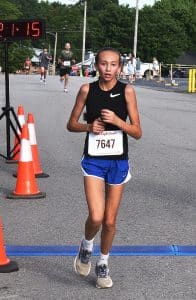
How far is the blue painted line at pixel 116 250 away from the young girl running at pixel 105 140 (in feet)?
3.03

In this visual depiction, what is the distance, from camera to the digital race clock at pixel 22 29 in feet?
33.1

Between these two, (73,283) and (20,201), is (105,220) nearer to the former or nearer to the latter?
(73,283)

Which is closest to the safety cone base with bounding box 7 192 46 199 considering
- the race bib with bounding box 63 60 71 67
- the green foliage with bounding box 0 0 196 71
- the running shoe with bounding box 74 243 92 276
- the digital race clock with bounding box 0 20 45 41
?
the digital race clock with bounding box 0 20 45 41

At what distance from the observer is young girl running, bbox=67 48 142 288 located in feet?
16.3

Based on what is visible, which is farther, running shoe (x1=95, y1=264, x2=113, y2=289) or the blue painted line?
the blue painted line

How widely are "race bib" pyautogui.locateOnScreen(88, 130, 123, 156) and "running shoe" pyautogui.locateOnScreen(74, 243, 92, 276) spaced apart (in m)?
0.78

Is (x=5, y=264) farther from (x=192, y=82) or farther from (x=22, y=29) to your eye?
(x=192, y=82)

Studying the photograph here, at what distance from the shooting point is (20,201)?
27.1 ft

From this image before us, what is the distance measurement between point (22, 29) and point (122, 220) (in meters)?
4.00

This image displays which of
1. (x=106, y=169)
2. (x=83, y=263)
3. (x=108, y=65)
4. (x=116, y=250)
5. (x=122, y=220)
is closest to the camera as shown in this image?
(x=108, y=65)

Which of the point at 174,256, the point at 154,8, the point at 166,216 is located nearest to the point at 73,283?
the point at 174,256

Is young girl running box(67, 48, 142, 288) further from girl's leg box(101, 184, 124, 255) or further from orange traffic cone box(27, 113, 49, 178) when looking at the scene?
orange traffic cone box(27, 113, 49, 178)

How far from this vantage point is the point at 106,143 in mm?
4988

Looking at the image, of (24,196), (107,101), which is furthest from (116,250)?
(24,196)
